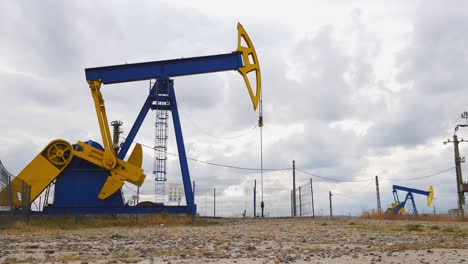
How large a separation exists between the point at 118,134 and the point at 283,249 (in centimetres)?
2920

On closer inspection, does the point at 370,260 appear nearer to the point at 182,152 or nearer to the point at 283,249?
the point at 283,249

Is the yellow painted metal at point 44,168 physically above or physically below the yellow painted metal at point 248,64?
below

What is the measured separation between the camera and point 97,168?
62.1 feet

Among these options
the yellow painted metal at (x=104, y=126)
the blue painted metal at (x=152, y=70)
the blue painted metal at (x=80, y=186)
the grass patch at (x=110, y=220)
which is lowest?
the grass patch at (x=110, y=220)

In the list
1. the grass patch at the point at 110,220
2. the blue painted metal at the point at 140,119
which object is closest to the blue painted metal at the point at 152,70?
the blue painted metal at the point at 140,119

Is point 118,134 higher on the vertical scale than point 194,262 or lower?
higher

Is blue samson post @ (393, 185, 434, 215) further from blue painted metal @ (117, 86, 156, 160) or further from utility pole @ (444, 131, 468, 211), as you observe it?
blue painted metal @ (117, 86, 156, 160)

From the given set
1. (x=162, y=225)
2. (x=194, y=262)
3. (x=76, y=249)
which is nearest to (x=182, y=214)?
(x=162, y=225)

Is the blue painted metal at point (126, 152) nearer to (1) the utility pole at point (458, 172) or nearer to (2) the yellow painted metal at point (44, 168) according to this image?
(2) the yellow painted metal at point (44, 168)

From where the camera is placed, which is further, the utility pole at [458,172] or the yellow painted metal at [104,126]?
the utility pole at [458,172]

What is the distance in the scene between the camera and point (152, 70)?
18859 millimetres

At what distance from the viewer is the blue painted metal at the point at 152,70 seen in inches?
730

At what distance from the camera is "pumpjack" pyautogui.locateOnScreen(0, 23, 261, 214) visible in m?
18.5

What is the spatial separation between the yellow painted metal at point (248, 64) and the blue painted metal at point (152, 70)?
0.36 meters
